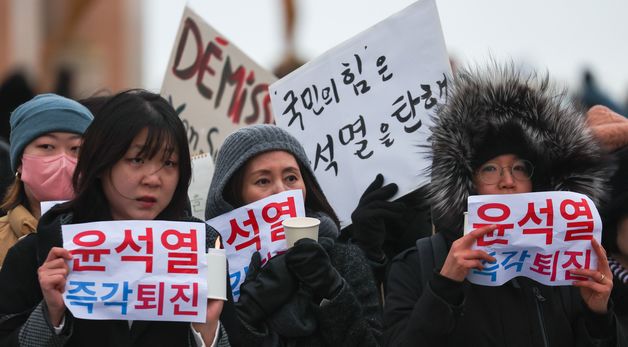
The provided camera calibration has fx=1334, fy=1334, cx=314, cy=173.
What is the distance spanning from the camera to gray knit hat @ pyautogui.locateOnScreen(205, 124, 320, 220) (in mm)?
4988

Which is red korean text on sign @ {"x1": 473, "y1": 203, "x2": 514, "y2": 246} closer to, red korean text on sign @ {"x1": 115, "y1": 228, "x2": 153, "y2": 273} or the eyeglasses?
the eyeglasses

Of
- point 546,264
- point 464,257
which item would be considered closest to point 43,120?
point 464,257

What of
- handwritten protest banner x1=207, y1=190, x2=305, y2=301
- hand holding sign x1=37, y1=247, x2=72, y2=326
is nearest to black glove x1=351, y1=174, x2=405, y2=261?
handwritten protest banner x1=207, y1=190, x2=305, y2=301

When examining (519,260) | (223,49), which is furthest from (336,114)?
(519,260)

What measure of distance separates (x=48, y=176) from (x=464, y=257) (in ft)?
5.24

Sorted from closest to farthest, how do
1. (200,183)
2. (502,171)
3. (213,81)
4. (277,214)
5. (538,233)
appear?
(538,233) < (502,171) < (277,214) < (200,183) < (213,81)

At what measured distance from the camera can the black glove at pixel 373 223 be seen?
512cm

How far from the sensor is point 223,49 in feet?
22.9

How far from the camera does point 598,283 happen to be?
4.44 m

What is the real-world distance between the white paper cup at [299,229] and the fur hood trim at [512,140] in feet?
1.62

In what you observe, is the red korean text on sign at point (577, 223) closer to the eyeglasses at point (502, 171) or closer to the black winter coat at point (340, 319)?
the eyeglasses at point (502, 171)

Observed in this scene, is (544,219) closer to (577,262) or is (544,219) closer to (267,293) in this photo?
(577,262)

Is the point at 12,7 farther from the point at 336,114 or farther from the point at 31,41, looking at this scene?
the point at 336,114

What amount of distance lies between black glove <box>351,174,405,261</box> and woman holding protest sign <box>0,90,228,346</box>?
0.96m
